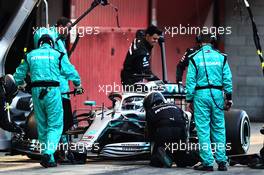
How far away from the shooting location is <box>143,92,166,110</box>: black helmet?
12656 mm

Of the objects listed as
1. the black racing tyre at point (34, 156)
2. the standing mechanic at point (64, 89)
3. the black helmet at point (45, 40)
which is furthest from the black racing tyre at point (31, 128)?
the black helmet at point (45, 40)

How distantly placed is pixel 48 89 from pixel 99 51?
6861mm

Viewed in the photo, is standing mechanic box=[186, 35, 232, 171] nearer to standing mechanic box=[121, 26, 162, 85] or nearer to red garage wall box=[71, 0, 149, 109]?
standing mechanic box=[121, 26, 162, 85]

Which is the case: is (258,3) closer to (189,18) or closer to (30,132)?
(189,18)

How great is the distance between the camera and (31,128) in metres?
13.3

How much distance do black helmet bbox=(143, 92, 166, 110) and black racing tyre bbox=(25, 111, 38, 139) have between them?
177 centimetres

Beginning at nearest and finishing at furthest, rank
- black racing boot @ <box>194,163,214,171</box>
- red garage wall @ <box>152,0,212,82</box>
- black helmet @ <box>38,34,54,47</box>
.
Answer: black racing boot @ <box>194,163,214,171</box>, black helmet @ <box>38,34,54,47</box>, red garage wall @ <box>152,0,212,82</box>

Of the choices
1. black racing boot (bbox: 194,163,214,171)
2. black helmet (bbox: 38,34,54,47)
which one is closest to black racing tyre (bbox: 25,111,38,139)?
black helmet (bbox: 38,34,54,47)

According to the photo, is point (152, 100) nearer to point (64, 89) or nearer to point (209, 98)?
point (209, 98)

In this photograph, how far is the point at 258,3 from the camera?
21.6 metres

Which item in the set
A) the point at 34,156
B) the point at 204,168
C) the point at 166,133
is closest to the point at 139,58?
the point at 166,133

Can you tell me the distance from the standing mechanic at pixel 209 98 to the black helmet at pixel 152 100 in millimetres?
589

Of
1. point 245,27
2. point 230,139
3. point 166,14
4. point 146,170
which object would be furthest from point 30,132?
point 245,27

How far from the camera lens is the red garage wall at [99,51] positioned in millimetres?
18984
